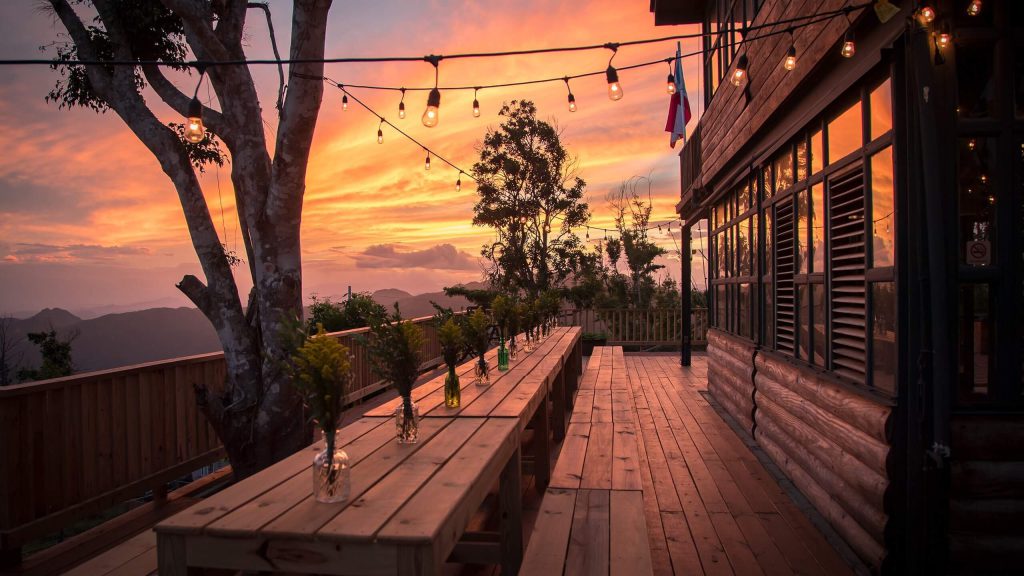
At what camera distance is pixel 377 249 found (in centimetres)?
1983

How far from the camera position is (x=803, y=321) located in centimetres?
450

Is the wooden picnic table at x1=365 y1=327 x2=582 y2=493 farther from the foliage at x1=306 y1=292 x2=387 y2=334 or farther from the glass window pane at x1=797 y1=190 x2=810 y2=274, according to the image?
the foliage at x1=306 y1=292 x2=387 y2=334

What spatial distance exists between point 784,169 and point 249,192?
4.73m

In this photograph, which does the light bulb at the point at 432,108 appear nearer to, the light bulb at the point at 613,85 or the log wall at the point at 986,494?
the light bulb at the point at 613,85

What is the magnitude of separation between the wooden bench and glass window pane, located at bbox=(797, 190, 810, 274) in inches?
69.3

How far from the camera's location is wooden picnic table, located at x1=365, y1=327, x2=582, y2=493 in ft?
10.4

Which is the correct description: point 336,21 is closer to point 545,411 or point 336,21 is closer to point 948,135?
point 545,411

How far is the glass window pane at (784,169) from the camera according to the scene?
4895 millimetres

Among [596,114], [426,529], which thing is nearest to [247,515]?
[426,529]

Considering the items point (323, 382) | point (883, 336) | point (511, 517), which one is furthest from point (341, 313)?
point (323, 382)

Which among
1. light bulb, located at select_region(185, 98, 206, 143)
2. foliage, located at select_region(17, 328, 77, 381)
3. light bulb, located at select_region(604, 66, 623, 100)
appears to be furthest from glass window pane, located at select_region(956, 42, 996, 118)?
foliage, located at select_region(17, 328, 77, 381)

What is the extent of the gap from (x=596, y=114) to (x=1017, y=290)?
10.5 metres

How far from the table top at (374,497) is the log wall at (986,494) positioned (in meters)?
1.96

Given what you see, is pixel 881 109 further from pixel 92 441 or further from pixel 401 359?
pixel 92 441
